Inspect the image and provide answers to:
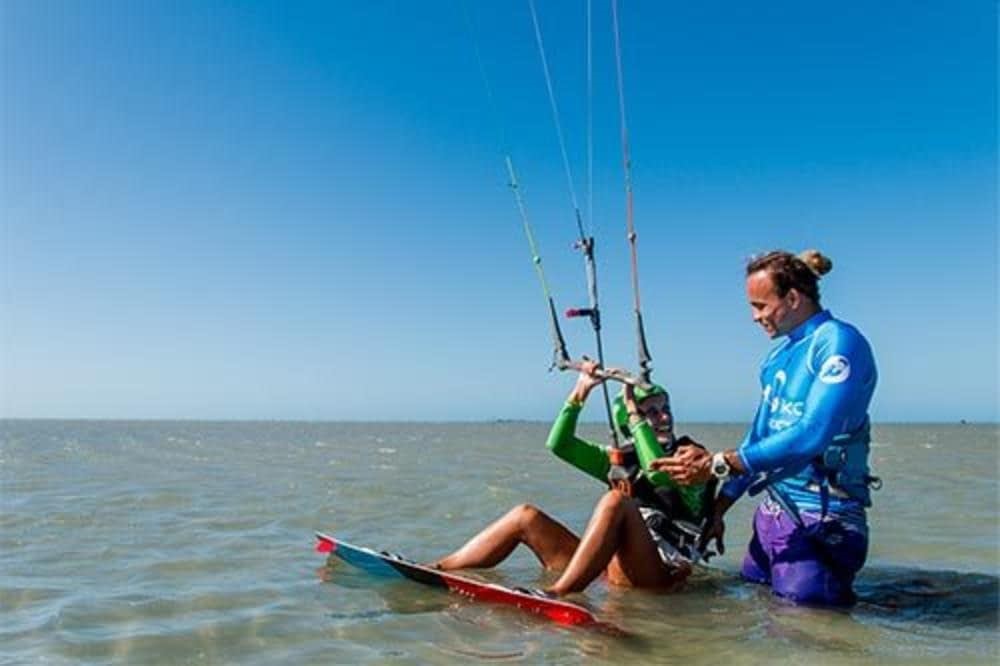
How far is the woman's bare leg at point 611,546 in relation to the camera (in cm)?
574

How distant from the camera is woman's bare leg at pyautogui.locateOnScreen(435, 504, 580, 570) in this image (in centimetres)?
664

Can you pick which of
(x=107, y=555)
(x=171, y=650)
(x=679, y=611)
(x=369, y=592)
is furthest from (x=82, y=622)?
(x=679, y=611)

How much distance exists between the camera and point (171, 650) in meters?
4.86

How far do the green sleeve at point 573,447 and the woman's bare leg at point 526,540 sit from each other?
0.48m

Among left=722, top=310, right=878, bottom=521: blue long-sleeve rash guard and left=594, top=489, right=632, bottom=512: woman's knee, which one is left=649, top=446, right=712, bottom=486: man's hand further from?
left=594, top=489, right=632, bottom=512: woman's knee

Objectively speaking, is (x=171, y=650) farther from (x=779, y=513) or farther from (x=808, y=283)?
(x=808, y=283)

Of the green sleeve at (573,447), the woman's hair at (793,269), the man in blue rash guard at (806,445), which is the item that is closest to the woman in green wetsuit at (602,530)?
the green sleeve at (573,447)

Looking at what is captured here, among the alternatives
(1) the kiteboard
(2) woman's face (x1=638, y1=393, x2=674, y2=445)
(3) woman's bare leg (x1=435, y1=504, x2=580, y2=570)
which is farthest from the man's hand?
(3) woman's bare leg (x1=435, y1=504, x2=580, y2=570)

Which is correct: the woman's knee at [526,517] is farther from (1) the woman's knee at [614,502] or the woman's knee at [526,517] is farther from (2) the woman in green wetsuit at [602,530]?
(1) the woman's knee at [614,502]

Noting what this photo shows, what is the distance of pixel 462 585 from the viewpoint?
20.0ft

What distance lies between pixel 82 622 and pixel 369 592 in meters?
1.84

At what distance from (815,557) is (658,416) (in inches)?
53.4

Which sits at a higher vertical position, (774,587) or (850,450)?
(850,450)

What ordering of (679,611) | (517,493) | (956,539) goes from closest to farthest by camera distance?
(679,611) → (956,539) → (517,493)
